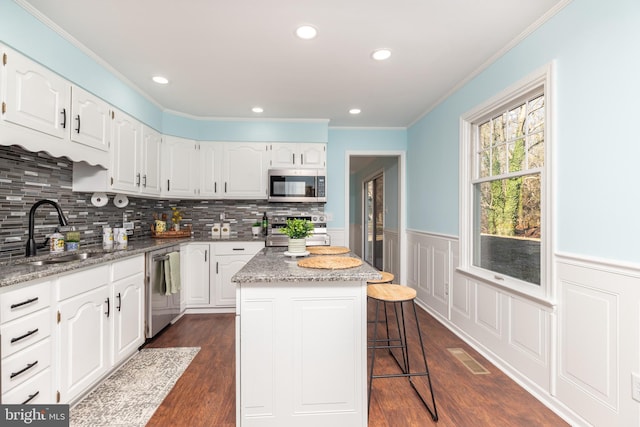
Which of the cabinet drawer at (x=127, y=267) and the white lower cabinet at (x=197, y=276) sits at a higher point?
the cabinet drawer at (x=127, y=267)

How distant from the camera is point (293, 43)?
7.35 ft

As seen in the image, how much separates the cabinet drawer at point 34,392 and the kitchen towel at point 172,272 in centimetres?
136

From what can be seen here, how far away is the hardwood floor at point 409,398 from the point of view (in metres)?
1.78

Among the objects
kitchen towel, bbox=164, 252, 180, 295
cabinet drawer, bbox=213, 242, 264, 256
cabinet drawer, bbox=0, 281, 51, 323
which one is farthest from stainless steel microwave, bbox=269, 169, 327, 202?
cabinet drawer, bbox=0, 281, 51, 323

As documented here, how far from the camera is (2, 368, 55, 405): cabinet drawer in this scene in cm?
144

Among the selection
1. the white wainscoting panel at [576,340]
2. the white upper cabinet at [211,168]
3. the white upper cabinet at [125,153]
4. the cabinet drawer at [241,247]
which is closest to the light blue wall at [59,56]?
the white upper cabinet at [125,153]

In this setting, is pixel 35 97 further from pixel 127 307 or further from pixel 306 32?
pixel 306 32

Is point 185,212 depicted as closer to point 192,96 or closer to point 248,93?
point 192,96

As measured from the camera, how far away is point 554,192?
1.88 metres

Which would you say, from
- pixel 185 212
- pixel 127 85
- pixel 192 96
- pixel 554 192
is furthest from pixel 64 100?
pixel 554 192

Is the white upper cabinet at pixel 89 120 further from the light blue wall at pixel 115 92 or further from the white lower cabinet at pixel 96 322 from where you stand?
the white lower cabinet at pixel 96 322

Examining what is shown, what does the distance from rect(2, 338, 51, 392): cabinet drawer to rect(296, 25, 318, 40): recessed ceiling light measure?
7.93ft

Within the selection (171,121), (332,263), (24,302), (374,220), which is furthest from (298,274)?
(374,220)

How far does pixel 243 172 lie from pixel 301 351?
9.39ft
